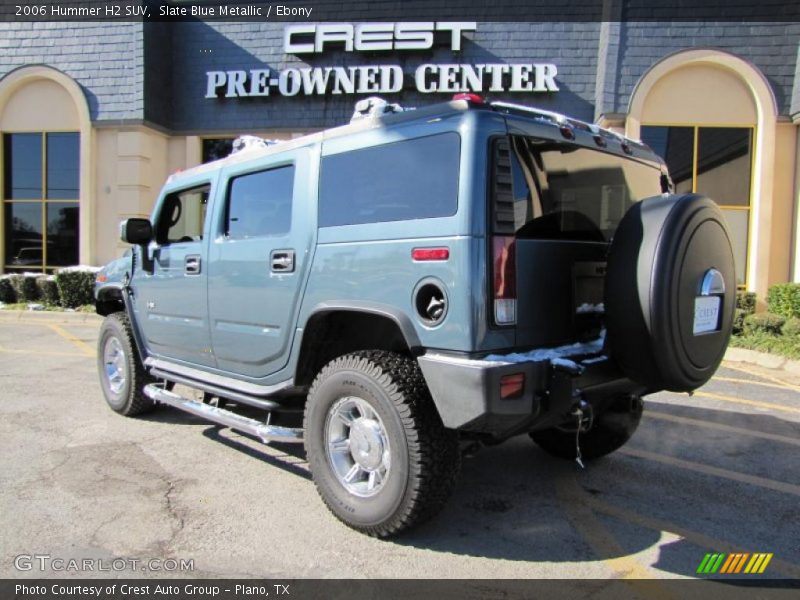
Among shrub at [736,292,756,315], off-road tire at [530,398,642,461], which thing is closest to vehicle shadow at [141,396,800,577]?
off-road tire at [530,398,642,461]

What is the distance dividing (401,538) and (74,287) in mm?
11751

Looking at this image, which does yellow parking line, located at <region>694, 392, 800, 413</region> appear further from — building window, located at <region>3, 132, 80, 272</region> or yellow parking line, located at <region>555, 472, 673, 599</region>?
building window, located at <region>3, 132, 80, 272</region>

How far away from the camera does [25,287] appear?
42.9 ft

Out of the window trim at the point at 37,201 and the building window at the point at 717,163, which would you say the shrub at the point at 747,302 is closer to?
the building window at the point at 717,163

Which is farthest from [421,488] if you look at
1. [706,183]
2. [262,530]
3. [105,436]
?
[706,183]

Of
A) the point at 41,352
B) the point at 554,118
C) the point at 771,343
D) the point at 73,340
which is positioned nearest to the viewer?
the point at 554,118

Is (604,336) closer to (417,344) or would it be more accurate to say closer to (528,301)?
(528,301)

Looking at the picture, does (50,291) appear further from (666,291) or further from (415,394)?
(666,291)

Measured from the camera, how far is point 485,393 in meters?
2.64

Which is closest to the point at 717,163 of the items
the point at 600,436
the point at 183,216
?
the point at 600,436

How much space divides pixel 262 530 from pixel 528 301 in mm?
1876

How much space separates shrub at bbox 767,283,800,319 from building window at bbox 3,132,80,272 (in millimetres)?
14536

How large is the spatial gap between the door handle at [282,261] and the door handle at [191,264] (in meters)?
0.92

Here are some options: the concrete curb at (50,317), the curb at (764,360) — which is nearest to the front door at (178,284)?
the curb at (764,360)
